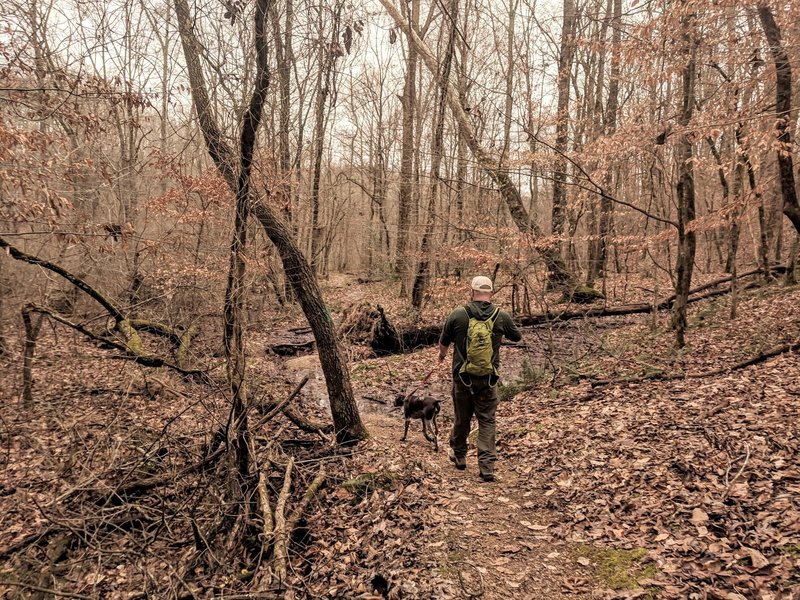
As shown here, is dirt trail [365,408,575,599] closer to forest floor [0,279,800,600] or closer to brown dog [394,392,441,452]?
forest floor [0,279,800,600]

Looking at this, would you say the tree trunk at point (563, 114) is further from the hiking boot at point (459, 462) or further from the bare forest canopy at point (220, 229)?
the hiking boot at point (459, 462)

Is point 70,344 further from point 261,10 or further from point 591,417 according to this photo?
point 591,417

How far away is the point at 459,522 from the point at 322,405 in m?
5.65

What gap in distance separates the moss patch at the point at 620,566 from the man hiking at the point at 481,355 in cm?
193

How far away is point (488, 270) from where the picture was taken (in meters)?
13.4

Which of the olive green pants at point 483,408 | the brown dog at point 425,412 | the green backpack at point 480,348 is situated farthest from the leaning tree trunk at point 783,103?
the brown dog at point 425,412

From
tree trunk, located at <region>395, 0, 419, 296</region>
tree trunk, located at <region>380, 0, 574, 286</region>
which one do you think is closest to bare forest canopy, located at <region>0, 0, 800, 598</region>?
tree trunk, located at <region>380, 0, 574, 286</region>

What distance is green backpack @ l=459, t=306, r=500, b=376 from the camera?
5.62m

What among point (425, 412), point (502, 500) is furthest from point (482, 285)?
point (502, 500)

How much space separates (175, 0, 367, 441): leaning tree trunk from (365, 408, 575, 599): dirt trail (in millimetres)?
1153

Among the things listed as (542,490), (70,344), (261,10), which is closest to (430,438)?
(542,490)

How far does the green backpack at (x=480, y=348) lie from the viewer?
5625 mm

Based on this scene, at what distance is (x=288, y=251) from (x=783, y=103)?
8.27 meters

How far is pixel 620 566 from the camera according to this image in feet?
12.1
